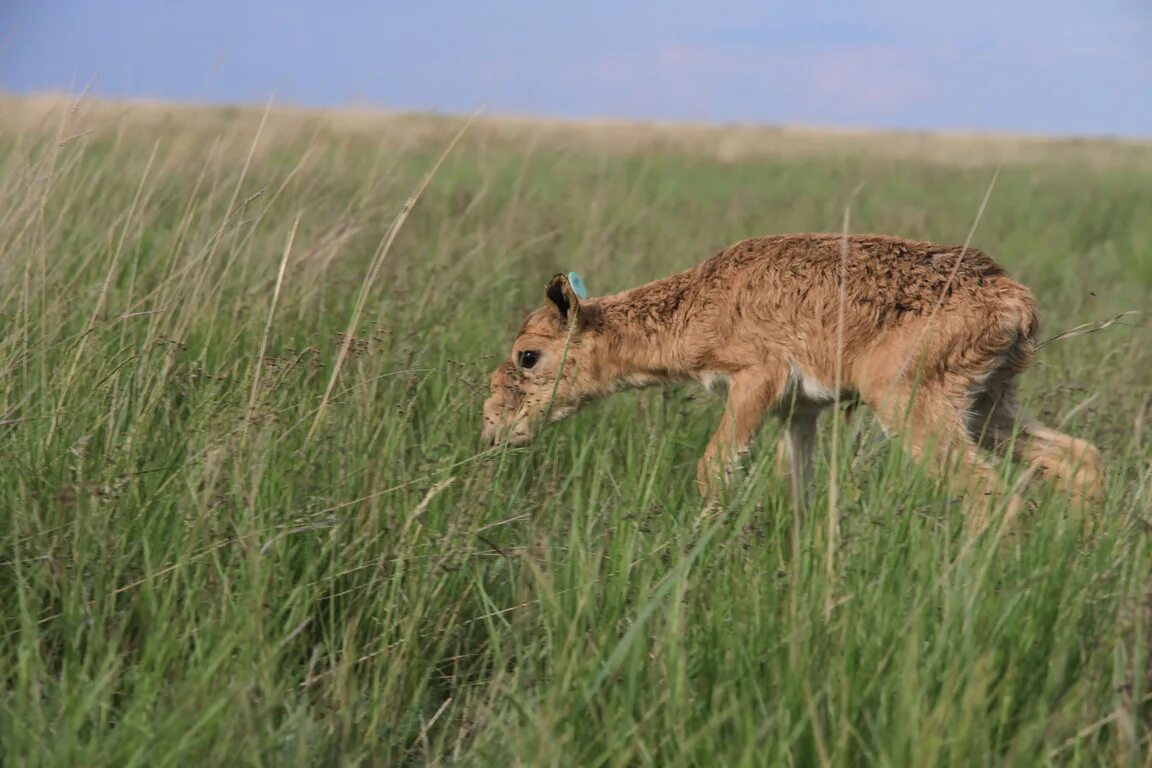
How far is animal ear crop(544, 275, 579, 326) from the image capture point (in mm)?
6160

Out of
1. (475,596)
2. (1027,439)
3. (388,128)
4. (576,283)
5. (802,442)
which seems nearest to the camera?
(475,596)

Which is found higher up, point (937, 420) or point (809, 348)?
point (809, 348)

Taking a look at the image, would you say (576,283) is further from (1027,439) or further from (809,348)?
(1027,439)

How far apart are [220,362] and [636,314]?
2.08 m

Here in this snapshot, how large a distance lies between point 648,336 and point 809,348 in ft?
3.05

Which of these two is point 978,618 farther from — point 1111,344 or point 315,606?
point 1111,344

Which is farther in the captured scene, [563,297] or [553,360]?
[553,360]

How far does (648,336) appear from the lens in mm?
6500

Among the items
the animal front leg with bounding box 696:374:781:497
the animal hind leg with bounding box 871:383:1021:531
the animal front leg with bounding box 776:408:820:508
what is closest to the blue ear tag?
the animal front leg with bounding box 696:374:781:497

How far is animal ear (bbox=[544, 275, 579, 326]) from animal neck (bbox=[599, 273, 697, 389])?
282mm

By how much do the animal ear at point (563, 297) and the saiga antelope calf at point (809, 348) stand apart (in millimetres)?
11

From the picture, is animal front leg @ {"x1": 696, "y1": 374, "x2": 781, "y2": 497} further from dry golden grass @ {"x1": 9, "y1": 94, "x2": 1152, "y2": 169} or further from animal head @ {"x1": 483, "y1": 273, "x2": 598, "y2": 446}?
dry golden grass @ {"x1": 9, "y1": 94, "x2": 1152, "y2": 169}

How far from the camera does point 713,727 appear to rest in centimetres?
296

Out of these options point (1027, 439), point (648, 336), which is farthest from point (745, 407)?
point (1027, 439)
